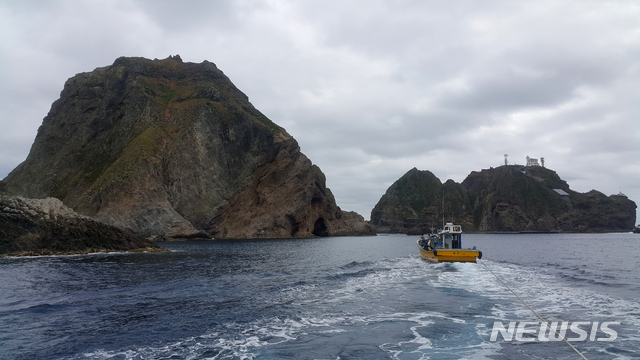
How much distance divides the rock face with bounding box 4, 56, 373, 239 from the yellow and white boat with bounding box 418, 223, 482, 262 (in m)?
71.7

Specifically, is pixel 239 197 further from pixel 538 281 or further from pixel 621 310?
pixel 621 310

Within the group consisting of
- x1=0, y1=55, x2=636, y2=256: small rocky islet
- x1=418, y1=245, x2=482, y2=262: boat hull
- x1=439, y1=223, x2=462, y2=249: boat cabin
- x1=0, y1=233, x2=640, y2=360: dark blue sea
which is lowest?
x1=0, y1=233, x2=640, y2=360: dark blue sea

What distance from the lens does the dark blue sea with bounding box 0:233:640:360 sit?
1250 cm

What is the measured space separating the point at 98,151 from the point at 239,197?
46.6 meters

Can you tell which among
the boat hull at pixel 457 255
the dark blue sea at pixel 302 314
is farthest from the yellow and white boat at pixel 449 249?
the dark blue sea at pixel 302 314

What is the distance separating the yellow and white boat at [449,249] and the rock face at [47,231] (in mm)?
43326

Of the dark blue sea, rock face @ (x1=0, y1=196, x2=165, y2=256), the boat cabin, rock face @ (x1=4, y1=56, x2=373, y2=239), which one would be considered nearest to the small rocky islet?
rock face @ (x1=4, y1=56, x2=373, y2=239)

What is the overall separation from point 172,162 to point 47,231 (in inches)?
2513

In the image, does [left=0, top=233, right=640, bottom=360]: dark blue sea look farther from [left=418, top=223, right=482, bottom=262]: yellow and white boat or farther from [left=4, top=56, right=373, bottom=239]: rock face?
[left=4, top=56, right=373, bottom=239]: rock face

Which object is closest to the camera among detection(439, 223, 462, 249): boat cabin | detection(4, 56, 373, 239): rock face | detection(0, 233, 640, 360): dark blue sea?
detection(0, 233, 640, 360): dark blue sea

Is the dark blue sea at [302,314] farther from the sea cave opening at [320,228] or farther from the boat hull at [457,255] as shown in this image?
the sea cave opening at [320,228]

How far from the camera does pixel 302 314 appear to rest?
17609mm

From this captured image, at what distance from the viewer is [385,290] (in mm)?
24188

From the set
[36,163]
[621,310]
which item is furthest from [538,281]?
[36,163]
